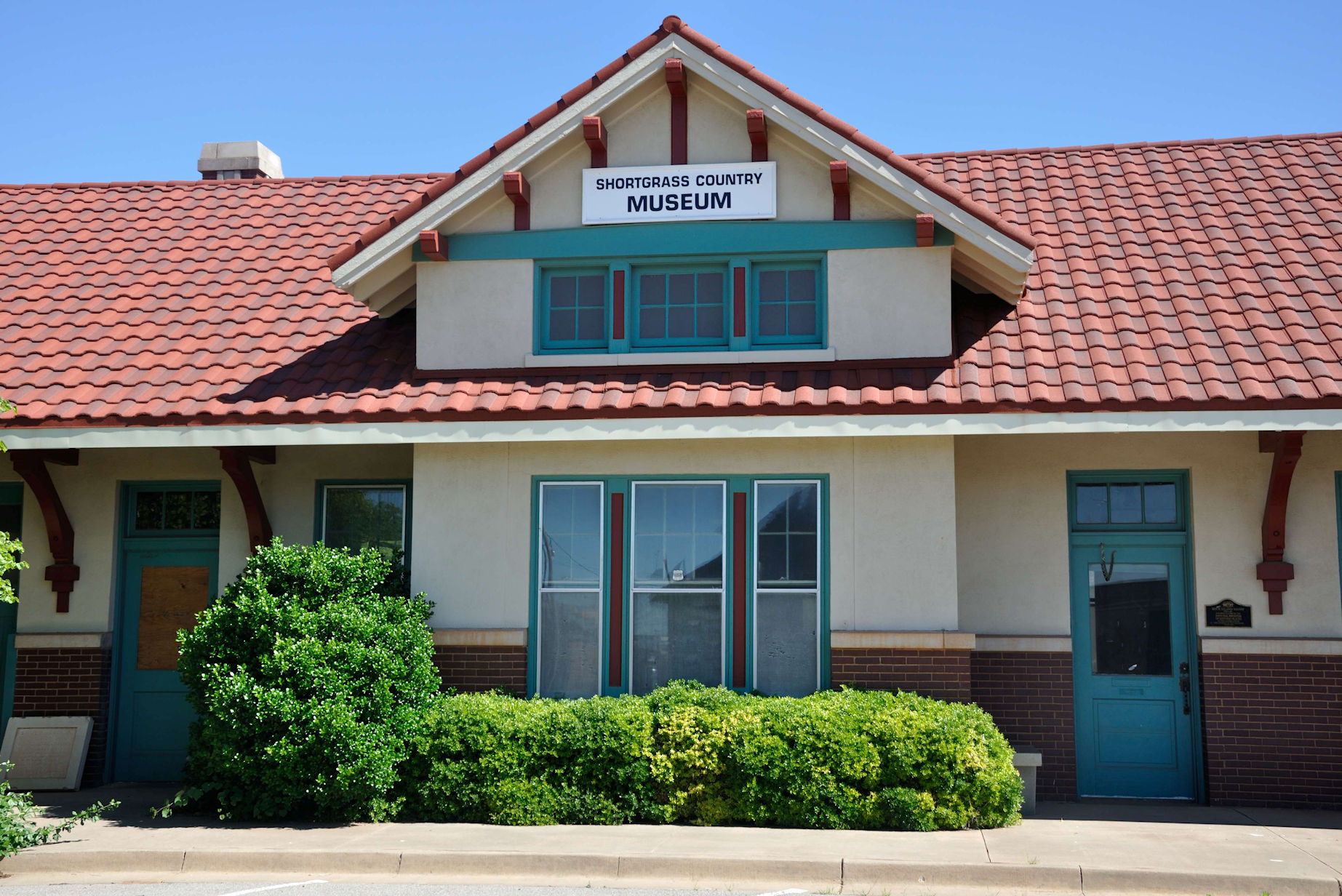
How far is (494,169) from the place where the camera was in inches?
454

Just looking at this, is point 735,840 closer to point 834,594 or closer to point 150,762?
point 834,594

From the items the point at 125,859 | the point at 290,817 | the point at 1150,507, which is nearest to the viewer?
the point at 125,859

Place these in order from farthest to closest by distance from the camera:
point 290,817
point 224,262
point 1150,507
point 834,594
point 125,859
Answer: point 224,262 → point 1150,507 → point 834,594 → point 290,817 → point 125,859

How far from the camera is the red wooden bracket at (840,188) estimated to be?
437 inches

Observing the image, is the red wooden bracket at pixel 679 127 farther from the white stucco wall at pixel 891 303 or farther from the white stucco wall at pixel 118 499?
the white stucco wall at pixel 118 499

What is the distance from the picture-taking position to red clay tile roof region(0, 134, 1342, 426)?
10.5m

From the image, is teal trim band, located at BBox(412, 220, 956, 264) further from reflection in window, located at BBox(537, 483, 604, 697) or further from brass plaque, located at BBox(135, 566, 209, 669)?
brass plaque, located at BBox(135, 566, 209, 669)

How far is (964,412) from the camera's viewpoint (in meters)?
10.2

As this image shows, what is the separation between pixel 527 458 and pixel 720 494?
176 cm

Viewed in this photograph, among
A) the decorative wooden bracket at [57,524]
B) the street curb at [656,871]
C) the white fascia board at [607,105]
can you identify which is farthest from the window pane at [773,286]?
the decorative wooden bracket at [57,524]

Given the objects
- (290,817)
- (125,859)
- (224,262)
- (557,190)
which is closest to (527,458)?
(557,190)

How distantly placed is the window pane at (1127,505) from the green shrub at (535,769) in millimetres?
4807

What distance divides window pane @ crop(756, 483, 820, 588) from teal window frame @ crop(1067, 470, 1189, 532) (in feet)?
8.25

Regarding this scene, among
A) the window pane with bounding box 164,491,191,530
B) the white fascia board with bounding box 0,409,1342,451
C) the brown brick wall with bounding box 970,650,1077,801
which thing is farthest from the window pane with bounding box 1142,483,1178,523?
the window pane with bounding box 164,491,191,530
